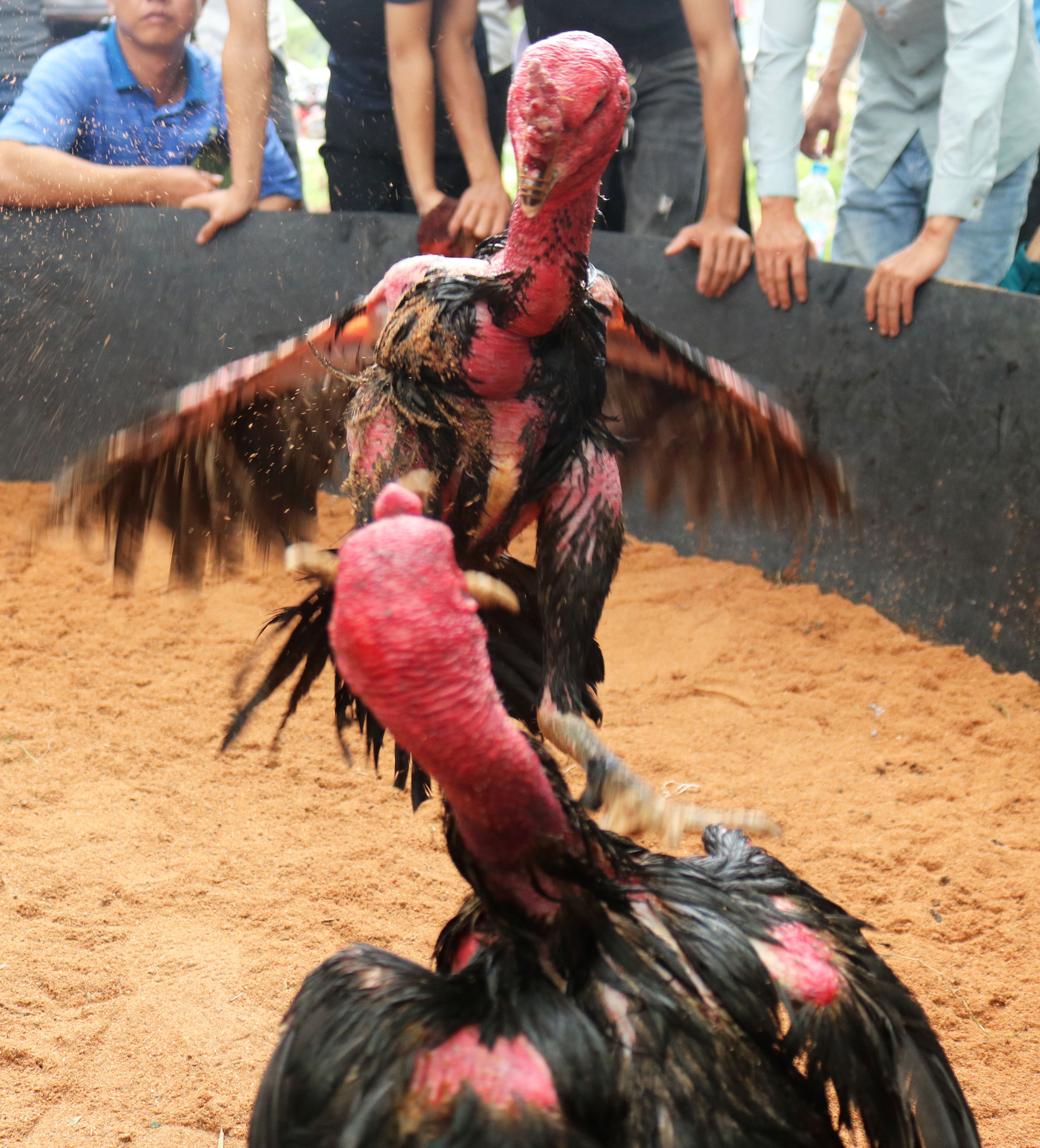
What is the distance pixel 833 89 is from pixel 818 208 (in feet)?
6.44

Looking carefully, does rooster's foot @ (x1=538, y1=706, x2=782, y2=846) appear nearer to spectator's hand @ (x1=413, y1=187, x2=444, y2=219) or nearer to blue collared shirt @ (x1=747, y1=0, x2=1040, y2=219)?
blue collared shirt @ (x1=747, y1=0, x2=1040, y2=219)

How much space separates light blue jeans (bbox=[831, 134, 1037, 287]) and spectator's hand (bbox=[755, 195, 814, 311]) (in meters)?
0.22

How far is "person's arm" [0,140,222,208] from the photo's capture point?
513cm

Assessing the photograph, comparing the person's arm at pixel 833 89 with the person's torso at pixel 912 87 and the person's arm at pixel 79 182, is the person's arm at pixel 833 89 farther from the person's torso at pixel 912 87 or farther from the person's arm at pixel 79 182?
the person's arm at pixel 79 182

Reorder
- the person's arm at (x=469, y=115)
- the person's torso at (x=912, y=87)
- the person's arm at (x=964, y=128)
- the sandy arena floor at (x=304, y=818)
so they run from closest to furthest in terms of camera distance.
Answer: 1. the sandy arena floor at (x=304, y=818)
2. the person's arm at (x=964, y=128)
3. the person's torso at (x=912, y=87)
4. the person's arm at (x=469, y=115)

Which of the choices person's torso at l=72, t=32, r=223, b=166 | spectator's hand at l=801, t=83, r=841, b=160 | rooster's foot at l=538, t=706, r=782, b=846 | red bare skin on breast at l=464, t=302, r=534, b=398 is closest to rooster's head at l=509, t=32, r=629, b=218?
red bare skin on breast at l=464, t=302, r=534, b=398

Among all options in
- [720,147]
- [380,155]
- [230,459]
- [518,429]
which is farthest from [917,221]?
[230,459]

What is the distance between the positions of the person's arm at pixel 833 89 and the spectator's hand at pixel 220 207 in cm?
283

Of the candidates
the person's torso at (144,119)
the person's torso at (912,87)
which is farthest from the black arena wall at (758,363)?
the person's torso at (912,87)

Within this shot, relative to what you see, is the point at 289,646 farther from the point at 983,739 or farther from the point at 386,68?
the point at 386,68

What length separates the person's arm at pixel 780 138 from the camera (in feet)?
14.2

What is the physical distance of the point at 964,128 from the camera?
400cm

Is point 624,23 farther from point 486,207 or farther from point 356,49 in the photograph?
point 356,49

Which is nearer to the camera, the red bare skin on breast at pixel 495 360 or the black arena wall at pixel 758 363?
the red bare skin on breast at pixel 495 360
